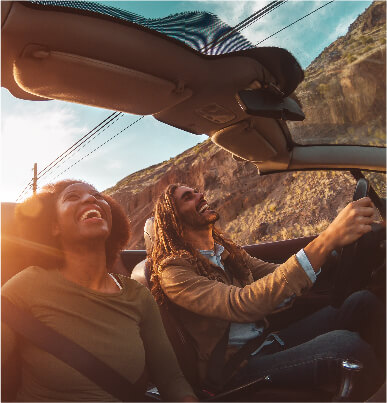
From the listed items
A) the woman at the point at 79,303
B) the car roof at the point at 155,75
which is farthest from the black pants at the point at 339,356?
the car roof at the point at 155,75

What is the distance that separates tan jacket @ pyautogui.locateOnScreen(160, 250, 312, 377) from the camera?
1.87 meters

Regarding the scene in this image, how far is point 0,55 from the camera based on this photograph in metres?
1.32

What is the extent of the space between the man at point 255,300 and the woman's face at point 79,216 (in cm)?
70

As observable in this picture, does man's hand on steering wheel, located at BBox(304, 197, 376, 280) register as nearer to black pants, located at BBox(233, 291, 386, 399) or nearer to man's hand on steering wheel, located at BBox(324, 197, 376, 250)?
man's hand on steering wheel, located at BBox(324, 197, 376, 250)

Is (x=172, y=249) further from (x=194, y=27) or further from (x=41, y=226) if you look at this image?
(x=194, y=27)

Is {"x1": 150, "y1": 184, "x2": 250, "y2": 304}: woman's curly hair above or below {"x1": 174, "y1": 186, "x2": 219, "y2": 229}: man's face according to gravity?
below

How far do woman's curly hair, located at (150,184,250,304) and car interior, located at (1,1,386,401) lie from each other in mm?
273

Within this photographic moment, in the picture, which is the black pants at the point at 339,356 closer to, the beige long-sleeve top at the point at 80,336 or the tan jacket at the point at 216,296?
the tan jacket at the point at 216,296

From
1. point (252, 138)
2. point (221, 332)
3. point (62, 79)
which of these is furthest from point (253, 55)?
point (221, 332)

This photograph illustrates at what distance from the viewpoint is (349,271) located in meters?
1.97

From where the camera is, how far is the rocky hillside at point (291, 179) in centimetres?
242

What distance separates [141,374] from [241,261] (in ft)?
4.14

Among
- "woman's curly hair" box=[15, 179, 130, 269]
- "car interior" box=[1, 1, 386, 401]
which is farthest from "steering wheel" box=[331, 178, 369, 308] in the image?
"woman's curly hair" box=[15, 179, 130, 269]

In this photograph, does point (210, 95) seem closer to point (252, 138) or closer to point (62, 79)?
point (252, 138)
